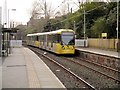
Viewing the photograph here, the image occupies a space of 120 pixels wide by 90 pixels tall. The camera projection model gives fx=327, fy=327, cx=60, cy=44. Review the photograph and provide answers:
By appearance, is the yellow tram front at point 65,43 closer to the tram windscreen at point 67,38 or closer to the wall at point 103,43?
the tram windscreen at point 67,38

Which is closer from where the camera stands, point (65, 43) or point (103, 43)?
point (65, 43)

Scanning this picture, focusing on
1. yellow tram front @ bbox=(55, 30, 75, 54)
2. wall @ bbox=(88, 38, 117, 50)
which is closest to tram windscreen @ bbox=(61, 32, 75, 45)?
yellow tram front @ bbox=(55, 30, 75, 54)

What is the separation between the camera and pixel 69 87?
14523 mm

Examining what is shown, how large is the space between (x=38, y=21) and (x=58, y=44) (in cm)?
6172

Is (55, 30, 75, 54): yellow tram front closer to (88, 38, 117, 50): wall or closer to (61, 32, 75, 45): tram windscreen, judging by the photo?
(61, 32, 75, 45): tram windscreen

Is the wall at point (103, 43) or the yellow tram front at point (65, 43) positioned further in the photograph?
the wall at point (103, 43)

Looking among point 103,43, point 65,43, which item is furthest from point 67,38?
point 103,43

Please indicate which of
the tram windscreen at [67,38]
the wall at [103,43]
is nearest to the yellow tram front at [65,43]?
the tram windscreen at [67,38]

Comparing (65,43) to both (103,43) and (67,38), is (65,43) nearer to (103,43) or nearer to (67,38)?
(67,38)

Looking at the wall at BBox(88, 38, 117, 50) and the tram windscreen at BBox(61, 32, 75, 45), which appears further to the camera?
the wall at BBox(88, 38, 117, 50)

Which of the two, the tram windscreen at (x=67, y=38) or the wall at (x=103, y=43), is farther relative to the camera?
the wall at (x=103, y=43)

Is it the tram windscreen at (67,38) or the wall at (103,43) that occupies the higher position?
the tram windscreen at (67,38)

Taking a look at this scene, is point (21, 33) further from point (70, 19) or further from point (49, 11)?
point (70, 19)

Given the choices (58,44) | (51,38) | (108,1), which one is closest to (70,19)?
(108,1)
